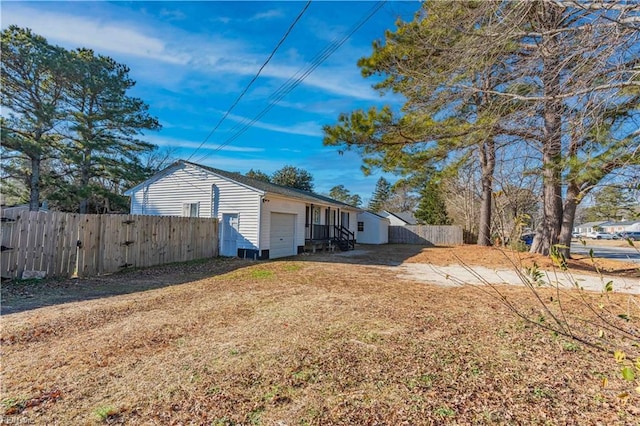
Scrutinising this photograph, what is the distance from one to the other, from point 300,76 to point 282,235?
676 centimetres

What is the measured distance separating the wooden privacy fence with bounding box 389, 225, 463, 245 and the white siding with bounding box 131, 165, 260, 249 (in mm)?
17731

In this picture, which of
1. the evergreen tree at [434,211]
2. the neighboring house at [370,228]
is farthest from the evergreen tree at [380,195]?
the neighboring house at [370,228]

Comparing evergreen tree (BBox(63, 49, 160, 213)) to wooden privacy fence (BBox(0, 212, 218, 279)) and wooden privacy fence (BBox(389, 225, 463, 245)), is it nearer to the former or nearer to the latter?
wooden privacy fence (BBox(0, 212, 218, 279))

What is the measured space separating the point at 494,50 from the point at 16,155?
69.1ft

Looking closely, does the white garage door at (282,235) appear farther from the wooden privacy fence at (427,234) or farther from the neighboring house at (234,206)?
the wooden privacy fence at (427,234)

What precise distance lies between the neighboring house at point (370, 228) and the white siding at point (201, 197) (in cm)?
1472

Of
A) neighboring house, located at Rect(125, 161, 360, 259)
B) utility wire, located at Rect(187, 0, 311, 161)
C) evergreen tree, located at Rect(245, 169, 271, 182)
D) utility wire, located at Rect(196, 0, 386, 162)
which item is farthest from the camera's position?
evergreen tree, located at Rect(245, 169, 271, 182)

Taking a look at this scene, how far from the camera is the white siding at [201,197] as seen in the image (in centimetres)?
1245

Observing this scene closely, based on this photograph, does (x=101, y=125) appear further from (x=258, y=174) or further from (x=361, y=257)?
(x=361, y=257)

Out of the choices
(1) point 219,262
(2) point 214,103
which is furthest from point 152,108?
(1) point 219,262

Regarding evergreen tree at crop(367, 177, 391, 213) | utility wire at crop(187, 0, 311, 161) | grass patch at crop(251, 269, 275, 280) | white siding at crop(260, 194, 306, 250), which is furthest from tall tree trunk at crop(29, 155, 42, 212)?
evergreen tree at crop(367, 177, 391, 213)

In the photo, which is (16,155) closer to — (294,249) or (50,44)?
(50,44)

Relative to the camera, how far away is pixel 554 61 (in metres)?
4.82

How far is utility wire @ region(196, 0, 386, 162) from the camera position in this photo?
7488 millimetres
